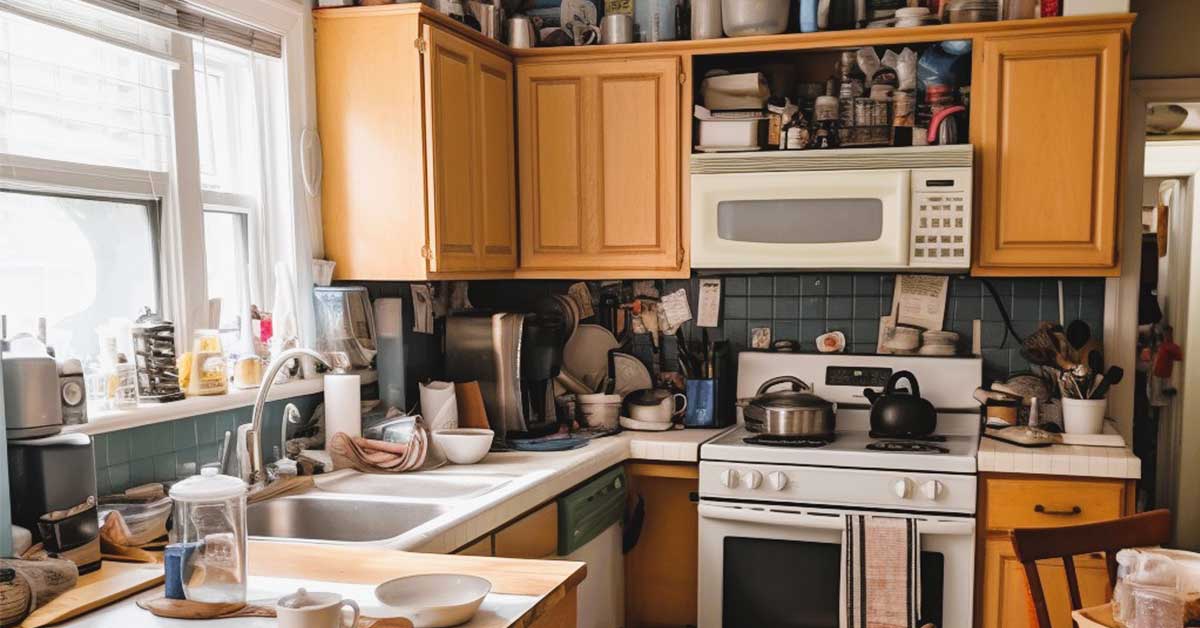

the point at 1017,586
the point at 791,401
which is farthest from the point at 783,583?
the point at 1017,586

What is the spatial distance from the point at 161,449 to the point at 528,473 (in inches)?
35.9

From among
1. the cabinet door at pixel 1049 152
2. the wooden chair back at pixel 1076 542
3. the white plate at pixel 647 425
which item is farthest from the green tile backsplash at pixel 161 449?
the cabinet door at pixel 1049 152

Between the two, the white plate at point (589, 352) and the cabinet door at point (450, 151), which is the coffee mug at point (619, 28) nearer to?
the cabinet door at point (450, 151)

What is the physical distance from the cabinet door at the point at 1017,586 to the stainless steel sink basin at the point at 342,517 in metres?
1.64

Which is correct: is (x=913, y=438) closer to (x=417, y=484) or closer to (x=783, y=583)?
(x=783, y=583)

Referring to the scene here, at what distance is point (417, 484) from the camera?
265cm

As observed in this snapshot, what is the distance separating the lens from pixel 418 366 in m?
3.29

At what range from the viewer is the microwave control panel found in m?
3.16

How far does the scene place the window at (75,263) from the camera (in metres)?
2.14

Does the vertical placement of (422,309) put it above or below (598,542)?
above

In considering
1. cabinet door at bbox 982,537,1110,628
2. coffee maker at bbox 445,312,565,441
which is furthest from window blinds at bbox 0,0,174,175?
cabinet door at bbox 982,537,1110,628

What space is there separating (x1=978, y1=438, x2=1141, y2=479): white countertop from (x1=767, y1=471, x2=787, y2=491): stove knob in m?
0.56

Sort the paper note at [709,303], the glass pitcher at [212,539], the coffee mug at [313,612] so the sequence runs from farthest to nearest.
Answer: the paper note at [709,303] < the glass pitcher at [212,539] < the coffee mug at [313,612]

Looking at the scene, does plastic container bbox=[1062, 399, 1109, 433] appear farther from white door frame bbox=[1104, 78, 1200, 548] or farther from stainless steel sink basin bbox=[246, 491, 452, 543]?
stainless steel sink basin bbox=[246, 491, 452, 543]
